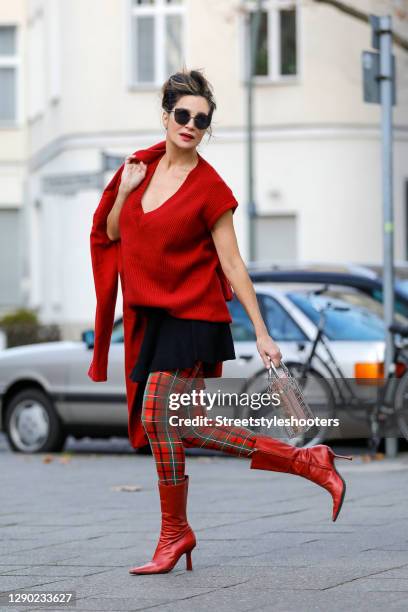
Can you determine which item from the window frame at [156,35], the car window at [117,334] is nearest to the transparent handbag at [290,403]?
the car window at [117,334]

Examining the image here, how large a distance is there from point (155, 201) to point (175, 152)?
0.72 ft

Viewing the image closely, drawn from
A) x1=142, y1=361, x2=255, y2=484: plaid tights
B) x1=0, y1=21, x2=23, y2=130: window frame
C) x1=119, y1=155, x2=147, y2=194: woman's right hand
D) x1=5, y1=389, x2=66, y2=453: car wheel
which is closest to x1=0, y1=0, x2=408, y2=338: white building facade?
x1=0, y1=21, x2=23, y2=130: window frame

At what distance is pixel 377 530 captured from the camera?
772 cm

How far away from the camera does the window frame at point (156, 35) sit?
30.2 meters

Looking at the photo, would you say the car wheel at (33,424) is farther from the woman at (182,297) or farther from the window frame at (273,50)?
the window frame at (273,50)

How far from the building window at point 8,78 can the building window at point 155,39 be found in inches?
305

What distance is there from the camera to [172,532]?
21.4ft

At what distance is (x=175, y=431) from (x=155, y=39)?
962 inches

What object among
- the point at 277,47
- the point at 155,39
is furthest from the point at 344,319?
the point at 155,39

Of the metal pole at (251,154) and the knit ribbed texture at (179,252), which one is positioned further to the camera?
the metal pole at (251,154)

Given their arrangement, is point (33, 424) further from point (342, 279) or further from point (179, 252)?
point (179, 252)

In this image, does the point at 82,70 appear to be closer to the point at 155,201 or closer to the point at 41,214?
the point at 41,214

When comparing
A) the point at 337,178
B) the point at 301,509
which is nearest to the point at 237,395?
the point at 301,509

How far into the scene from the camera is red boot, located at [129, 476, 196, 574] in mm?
6484
